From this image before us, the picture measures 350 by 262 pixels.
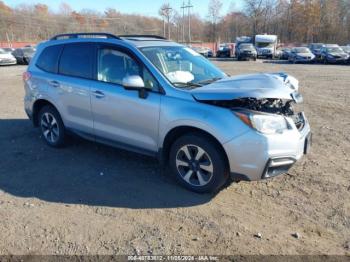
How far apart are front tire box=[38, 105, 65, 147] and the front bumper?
Result: 3041 mm

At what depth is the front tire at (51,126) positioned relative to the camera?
562 centimetres

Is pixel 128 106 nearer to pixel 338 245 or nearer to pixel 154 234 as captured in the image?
pixel 154 234

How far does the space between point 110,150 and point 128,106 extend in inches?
56.9

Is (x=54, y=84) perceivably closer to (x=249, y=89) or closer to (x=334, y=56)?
(x=249, y=89)

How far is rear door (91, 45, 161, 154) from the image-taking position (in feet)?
14.1

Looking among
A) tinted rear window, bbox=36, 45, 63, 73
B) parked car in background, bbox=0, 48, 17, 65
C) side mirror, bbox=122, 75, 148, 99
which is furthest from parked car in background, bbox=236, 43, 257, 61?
side mirror, bbox=122, 75, 148, 99

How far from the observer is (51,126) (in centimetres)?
578

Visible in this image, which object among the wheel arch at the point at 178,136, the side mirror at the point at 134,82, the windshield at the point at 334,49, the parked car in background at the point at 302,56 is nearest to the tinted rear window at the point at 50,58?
the side mirror at the point at 134,82

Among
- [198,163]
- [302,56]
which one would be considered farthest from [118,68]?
[302,56]

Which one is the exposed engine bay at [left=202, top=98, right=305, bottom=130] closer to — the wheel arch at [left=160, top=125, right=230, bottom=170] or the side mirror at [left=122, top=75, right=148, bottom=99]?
the wheel arch at [left=160, top=125, right=230, bottom=170]

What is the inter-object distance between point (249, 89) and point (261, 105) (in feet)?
1.01

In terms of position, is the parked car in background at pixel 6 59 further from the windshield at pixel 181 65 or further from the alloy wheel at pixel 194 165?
the alloy wheel at pixel 194 165

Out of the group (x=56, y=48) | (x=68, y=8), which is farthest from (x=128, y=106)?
(x=68, y=8)

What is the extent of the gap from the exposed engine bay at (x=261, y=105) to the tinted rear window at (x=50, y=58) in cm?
294
